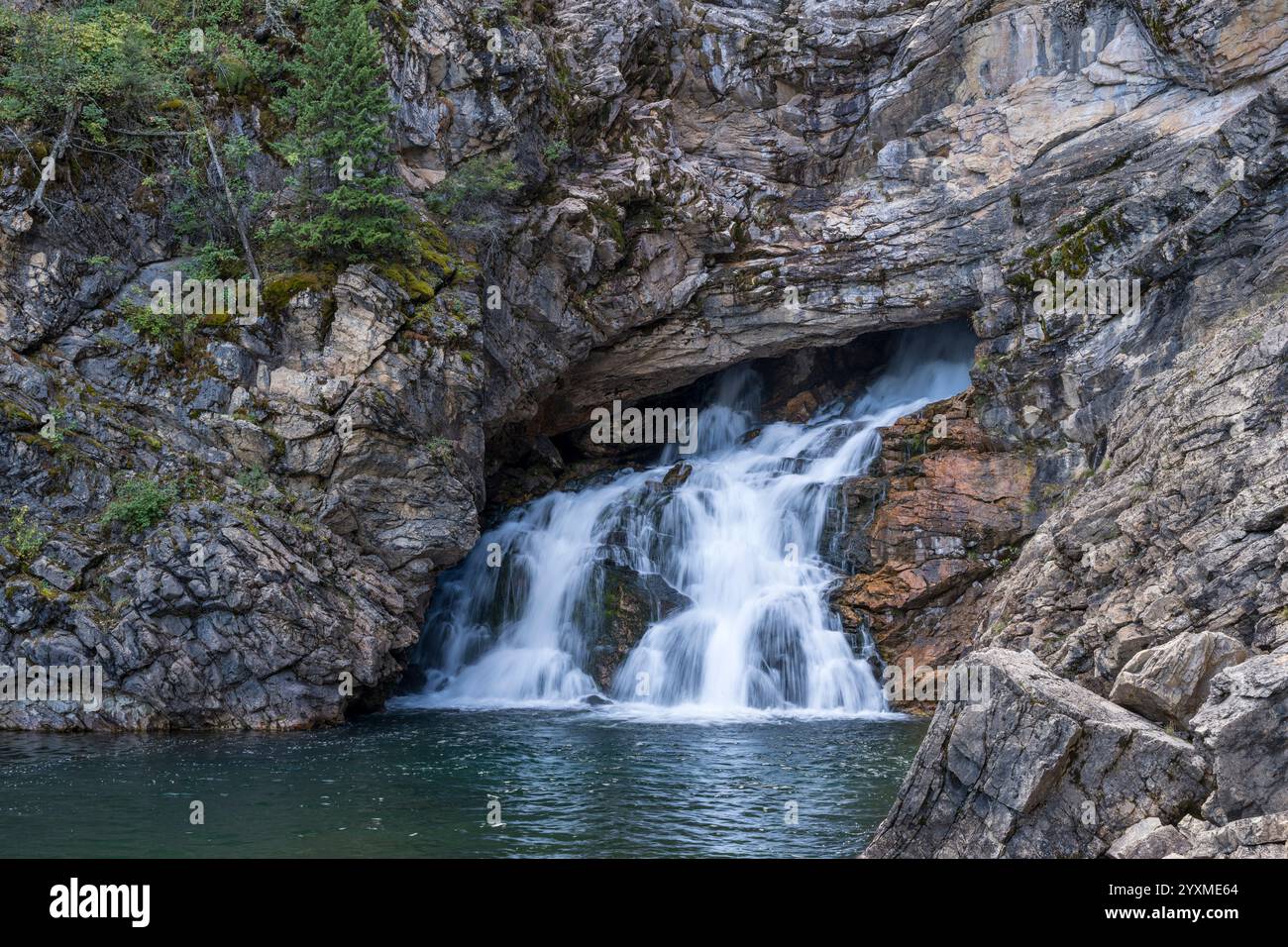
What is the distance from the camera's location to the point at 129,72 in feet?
71.0

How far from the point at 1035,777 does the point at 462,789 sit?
8.85 m

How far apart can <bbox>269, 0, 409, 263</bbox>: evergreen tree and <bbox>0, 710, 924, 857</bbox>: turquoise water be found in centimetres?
1094

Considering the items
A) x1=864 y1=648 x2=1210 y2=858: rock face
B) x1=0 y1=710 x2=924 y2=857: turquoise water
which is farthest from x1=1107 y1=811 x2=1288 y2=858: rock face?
x1=0 y1=710 x2=924 y2=857: turquoise water

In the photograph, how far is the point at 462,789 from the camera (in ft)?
47.0

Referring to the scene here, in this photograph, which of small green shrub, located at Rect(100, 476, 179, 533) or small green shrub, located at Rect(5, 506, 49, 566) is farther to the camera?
small green shrub, located at Rect(100, 476, 179, 533)

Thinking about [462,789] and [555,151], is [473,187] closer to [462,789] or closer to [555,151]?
[555,151]

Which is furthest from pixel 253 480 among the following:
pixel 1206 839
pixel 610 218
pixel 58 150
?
pixel 1206 839

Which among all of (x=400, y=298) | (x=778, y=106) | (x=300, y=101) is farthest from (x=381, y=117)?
(x=778, y=106)

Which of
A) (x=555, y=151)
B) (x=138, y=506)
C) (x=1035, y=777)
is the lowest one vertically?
(x=1035, y=777)

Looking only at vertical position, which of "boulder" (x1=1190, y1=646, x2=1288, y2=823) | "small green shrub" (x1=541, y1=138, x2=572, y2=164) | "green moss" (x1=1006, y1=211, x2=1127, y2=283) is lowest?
"boulder" (x1=1190, y1=646, x2=1288, y2=823)

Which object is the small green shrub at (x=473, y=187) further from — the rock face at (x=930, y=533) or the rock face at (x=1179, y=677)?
the rock face at (x=1179, y=677)

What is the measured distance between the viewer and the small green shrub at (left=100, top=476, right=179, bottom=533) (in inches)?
734

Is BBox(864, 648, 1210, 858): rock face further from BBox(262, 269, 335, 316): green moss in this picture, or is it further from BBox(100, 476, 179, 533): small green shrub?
BBox(262, 269, 335, 316): green moss
